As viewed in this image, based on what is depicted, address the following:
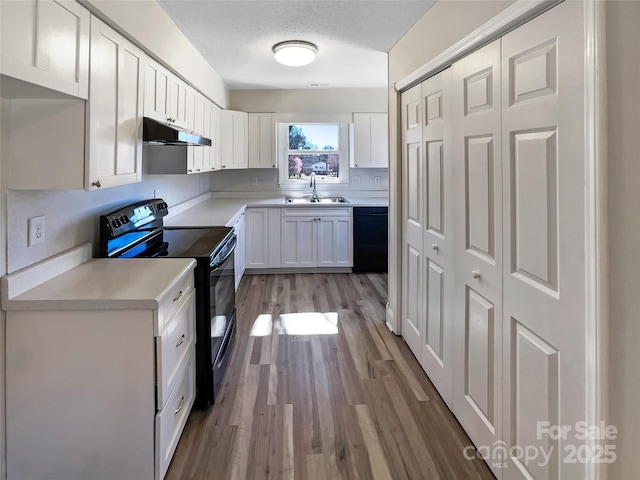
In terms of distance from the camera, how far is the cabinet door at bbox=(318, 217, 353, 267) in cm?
515

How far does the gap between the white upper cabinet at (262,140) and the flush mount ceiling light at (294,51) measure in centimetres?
186

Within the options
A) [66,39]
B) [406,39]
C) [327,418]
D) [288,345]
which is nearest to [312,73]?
[406,39]

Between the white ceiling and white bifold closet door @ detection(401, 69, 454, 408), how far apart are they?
0.55m

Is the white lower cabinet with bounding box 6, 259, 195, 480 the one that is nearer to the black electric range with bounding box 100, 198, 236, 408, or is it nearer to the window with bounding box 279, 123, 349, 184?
the black electric range with bounding box 100, 198, 236, 408

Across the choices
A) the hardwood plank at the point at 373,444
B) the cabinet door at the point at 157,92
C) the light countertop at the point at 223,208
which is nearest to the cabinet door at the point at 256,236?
the light countertop at the point at 223,208

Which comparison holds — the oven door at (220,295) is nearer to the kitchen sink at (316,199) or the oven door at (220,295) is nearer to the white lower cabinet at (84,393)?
the white lower cabinet at (84,393)

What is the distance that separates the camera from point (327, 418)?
2.20 meters

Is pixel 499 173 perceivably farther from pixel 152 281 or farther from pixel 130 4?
pixel 130 4

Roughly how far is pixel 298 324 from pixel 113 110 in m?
2.27

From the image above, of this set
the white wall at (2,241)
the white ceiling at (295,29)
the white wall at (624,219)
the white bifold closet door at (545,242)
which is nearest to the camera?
the white wall at (624,219)

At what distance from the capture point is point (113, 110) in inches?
75.8

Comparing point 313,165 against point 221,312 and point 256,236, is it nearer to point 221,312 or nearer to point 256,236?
point 256,236

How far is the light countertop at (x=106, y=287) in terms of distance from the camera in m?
1.56

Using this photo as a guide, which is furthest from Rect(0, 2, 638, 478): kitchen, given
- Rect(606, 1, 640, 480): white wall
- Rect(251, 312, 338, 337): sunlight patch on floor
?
Rect(251, 312, 338, 337): sunlight patch on floor
